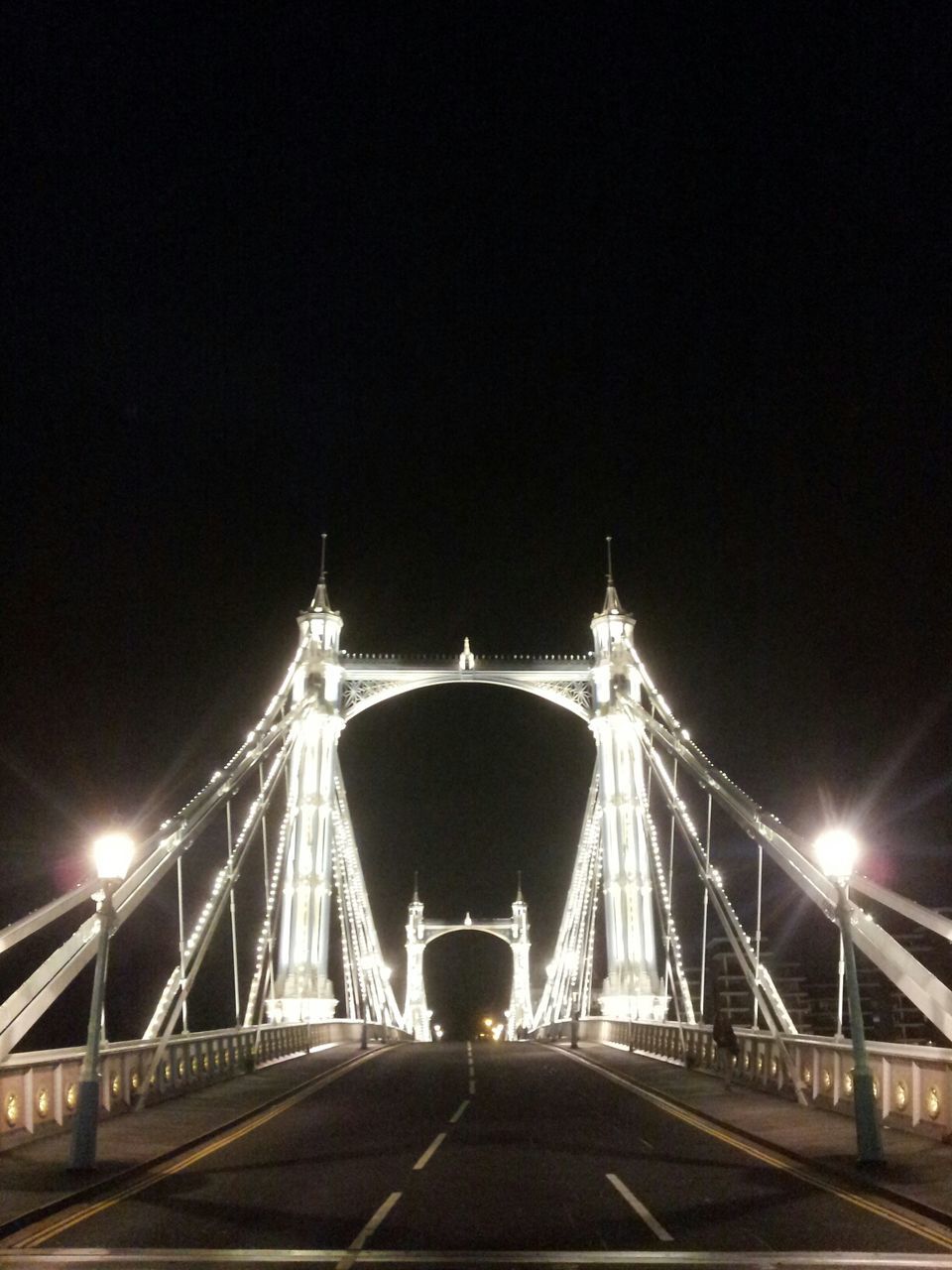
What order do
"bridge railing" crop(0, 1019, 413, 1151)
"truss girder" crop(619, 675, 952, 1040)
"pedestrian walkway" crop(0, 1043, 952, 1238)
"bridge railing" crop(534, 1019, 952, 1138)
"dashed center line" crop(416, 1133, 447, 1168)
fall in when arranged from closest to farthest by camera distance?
"pedestrian walkway" crop(0, 1043, 952, 1238)
"dashed center line" crop(416, 1133, 447, 1168)
"truss girder" crop(619, 675, 952, 1040)
"bridge railing" crop(534, 1019, 952, 1138)
"bridge railing" crop(0, 1019, 413, 1151)

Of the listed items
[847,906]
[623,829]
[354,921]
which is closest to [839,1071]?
[847,906]

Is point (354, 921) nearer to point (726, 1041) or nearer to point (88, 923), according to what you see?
point (726, 1041)

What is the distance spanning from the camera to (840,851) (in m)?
14.1

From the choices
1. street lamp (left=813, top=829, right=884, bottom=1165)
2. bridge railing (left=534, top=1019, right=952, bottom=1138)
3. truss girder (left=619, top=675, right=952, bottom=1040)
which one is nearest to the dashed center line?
street lamp (left=813, top=829, right=884, bottom=1165)

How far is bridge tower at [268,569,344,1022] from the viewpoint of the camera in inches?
1564

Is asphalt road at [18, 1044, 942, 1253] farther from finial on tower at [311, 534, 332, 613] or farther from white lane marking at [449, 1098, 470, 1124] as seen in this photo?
finial on tower at [311, 534, 332, 613]

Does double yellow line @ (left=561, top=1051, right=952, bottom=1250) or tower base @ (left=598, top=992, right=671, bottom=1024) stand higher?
tower base @ (left=598, top=992, right=671, bottom=1024)

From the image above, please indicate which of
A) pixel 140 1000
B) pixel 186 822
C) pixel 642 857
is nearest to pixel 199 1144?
pixel 186 822

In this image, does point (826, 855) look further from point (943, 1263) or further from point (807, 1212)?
point (943, 1263)

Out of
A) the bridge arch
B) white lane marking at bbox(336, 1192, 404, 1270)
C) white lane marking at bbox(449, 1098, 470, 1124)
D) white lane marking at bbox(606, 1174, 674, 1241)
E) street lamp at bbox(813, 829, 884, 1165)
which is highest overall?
the bridge arch

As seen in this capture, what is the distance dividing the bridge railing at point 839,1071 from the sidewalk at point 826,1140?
20cm

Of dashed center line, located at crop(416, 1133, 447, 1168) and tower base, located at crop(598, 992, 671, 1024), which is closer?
dashed center line, located at crop(416, 1133, 447, 1168)

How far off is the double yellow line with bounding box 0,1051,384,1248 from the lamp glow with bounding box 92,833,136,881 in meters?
3.22

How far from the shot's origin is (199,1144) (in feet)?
50.3
